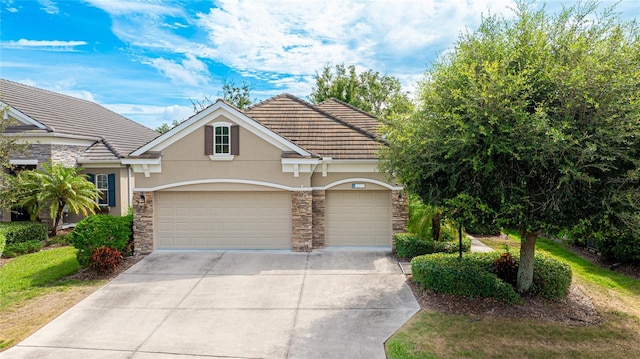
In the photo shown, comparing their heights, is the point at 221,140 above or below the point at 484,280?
above

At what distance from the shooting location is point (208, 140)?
484 inches

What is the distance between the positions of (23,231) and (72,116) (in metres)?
7.39

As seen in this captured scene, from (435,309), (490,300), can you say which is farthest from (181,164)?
(490,300)

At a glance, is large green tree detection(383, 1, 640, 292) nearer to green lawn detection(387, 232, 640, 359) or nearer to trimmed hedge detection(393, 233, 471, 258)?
green lawn detection(387, 232, 640, 359)

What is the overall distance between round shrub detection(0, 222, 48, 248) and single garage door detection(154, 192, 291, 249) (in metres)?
5.55

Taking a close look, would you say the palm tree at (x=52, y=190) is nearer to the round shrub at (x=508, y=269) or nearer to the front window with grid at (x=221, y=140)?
the front window with grid at (x=221, y=140)

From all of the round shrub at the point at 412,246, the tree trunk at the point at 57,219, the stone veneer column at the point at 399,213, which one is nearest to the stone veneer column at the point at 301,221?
the stone veneer column at the point at 399,213

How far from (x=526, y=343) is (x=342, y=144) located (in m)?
8.18

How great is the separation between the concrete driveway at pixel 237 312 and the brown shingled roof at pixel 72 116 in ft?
30.5

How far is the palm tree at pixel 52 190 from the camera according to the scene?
14.2 metres

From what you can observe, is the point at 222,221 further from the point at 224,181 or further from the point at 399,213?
the point at 399,213

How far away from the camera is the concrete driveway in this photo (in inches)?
261

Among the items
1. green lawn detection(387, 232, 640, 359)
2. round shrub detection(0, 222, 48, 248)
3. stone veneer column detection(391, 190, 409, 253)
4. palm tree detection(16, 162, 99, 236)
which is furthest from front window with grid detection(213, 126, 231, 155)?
round shrub detection(0, 222, 48, 248)

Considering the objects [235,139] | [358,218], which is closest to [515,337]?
[358,218]
